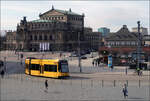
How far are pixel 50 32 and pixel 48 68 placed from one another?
105711 millimetres

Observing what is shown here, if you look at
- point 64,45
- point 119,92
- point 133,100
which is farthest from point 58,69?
point 64,45

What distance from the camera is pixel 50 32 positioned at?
153 metres

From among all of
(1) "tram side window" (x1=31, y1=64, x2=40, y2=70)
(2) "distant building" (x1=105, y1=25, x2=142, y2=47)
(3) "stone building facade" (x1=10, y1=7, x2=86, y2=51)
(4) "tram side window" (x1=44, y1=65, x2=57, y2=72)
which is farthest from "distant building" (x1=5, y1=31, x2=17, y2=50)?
(4) "tram side window" (x1=44, y1=65, x2=57, y2=72)

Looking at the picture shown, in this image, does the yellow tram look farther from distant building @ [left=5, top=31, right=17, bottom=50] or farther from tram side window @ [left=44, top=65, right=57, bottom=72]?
distant building @ [left=5, top=31, right=17, bottom=50]

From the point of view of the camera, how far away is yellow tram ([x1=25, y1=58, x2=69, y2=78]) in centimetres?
4691

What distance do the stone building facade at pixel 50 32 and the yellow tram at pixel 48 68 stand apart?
310ft

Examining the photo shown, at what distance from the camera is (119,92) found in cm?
3469

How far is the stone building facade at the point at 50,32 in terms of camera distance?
Result: 152500 millimetres

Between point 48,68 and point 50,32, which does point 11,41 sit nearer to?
point 50,32

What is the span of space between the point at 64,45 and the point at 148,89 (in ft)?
383

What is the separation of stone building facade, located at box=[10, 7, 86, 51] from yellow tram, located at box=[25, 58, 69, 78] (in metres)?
94.5

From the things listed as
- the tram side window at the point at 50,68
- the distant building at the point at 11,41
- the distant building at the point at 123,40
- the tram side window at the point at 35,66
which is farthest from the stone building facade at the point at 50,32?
the tram side window at the point at 50,68

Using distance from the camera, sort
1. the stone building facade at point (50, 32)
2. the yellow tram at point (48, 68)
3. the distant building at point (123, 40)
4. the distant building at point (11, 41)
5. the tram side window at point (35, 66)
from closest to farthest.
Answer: the yellow tram at point (48, 68), the tram side window at point (35, 66), the distant building at point (123, 40), the stone building facade at point (50, 32), the distant building at point (11, 41)

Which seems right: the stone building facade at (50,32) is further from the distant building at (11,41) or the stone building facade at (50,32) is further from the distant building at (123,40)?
the distant building at (123,40)
